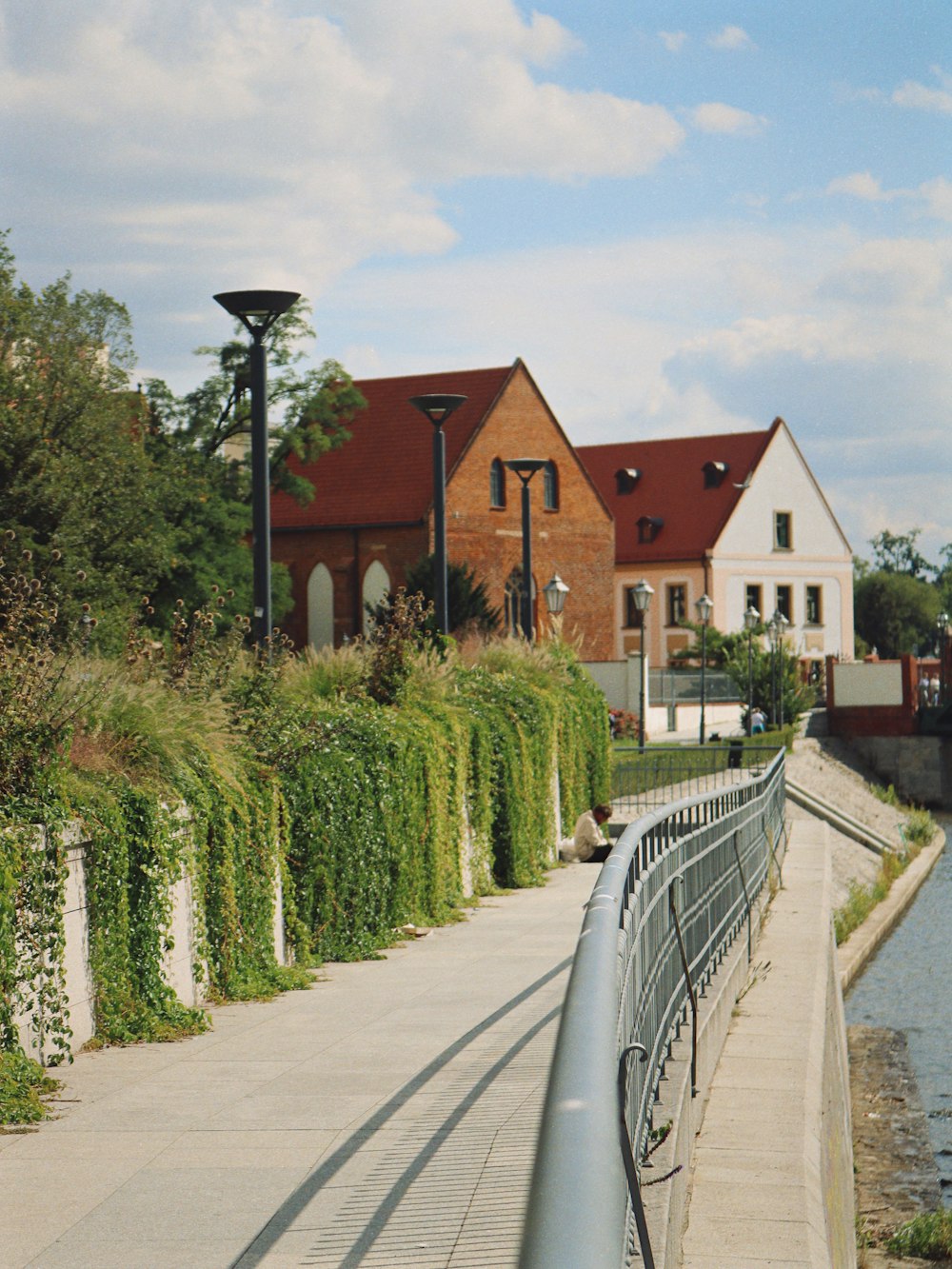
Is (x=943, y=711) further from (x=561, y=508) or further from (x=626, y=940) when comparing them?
(x=626, y=940)

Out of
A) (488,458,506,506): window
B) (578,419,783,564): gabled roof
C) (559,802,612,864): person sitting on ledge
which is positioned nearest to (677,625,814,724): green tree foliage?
(488,458,506,506): window

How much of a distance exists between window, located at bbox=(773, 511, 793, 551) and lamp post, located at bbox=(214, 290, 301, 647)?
6250 cm

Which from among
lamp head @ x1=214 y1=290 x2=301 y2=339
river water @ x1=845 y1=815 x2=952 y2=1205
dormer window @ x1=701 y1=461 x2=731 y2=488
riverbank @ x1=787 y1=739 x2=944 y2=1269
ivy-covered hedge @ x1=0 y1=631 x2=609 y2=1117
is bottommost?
river water @ x1=845 y1=815 x2=952 y2=1205

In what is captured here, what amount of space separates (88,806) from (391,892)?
5674mm

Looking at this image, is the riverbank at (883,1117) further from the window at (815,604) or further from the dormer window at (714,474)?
the dormer window at (714,474)

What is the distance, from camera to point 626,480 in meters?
77.5

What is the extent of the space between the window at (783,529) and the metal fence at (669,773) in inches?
1482

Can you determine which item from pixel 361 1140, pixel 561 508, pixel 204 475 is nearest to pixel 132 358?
pixel 204 475

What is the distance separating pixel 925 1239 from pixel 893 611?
9069cm

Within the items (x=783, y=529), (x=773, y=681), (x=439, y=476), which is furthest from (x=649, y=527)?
(x=439, y=476)

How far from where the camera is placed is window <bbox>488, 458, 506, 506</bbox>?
5641 centimetres

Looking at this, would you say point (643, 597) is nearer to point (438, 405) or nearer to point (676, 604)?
point (438, 405)

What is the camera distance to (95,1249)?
5.20m

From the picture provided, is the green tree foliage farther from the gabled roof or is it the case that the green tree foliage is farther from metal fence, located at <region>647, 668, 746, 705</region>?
the gabled roof
